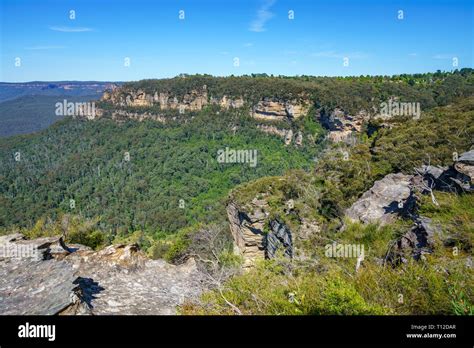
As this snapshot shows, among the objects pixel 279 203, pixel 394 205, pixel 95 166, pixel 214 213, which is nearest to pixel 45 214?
pixel 95 166

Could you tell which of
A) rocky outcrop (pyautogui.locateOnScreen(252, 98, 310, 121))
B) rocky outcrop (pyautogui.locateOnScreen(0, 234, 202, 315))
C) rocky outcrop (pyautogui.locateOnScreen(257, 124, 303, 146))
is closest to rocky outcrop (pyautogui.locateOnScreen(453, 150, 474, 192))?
rocky outcrop (pyautogui.locateOnScreen(0, 234, 202, 315))

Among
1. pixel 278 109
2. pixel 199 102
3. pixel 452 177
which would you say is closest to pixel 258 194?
pixel 452 177

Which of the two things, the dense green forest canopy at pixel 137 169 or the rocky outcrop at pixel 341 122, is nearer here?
the dense green forest canopy at pixel 137 169

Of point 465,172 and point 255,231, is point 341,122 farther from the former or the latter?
point 465,172

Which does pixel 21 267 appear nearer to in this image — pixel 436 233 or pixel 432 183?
pixel 436 233

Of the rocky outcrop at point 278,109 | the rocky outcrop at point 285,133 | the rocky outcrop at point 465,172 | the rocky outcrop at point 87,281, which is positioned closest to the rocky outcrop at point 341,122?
the rocky outcrop at point 278,109

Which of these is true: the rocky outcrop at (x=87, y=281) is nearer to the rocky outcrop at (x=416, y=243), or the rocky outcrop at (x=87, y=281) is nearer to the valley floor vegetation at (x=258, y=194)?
the valley floor vegetation at (x=258, y=194)
